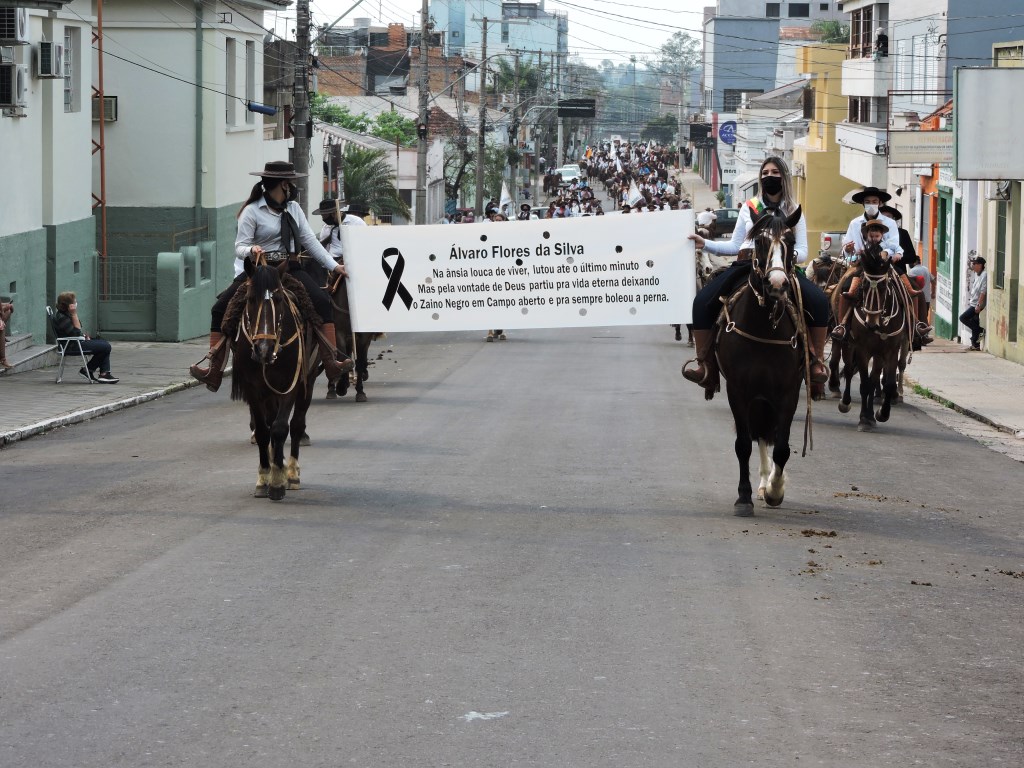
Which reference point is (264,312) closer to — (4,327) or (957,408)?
(957,408)

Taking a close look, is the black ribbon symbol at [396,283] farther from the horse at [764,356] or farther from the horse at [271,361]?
the horse at [764,356]

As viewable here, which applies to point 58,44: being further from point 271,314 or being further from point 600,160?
point 600,160

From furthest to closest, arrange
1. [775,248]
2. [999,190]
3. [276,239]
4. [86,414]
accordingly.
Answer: [999,190]
[86,414]
[276,239]
[775,248]

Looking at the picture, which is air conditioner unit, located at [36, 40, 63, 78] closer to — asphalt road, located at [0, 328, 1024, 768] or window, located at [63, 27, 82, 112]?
window, located at [63, 27, 82, 112]

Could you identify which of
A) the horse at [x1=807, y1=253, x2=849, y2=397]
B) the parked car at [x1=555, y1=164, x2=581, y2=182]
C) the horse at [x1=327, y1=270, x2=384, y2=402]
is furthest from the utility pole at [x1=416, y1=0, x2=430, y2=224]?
the parked car at [x1=555, y1=164, x2=581, y2=182]

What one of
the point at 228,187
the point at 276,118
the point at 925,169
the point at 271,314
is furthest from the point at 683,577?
the point at 276,118

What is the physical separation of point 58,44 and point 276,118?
19.3 m

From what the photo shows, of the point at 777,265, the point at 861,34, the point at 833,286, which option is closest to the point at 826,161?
the point at 861,34

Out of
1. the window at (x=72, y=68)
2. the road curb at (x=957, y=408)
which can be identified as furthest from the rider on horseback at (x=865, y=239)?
the window at (x=72, y=68)

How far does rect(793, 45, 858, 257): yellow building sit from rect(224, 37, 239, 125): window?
97.1ft

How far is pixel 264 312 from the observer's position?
11.8 metres

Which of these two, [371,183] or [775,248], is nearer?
[775,248]

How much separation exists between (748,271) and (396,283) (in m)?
3.06

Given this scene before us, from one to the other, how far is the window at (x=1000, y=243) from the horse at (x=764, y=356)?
20628 mm
